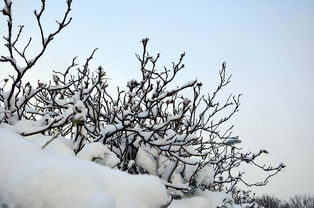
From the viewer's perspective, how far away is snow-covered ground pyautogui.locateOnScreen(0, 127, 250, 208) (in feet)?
3.76

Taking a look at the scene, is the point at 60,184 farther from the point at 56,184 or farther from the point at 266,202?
the point at 266,202

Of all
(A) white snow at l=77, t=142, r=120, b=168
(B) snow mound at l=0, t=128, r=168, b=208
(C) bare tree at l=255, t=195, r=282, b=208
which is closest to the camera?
(B) snow mound at l=0, t=128, r=168, b=208

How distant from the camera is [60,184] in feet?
3.91

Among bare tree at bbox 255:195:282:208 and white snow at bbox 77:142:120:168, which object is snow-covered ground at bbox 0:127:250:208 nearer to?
white snow at bbox 77:142:120:168

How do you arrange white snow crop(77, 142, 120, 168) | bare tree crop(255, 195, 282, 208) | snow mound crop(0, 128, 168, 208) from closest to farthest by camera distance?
snow mound crop(0, 128, 168, 208) → white snow crop(77, 142, 120, 168) → bare tree crop(255, 195, 282, 208)

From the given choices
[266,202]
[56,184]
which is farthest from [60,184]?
[266,202]

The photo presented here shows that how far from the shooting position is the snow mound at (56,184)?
3.76 ft

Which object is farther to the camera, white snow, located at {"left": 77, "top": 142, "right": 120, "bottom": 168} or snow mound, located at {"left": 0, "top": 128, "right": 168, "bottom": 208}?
white snow, located at {"left": 77, "top": 142, "right": 120, "bottom": 168}

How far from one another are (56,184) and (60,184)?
0.05 feet

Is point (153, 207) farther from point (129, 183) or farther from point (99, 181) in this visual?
point (99, 181)

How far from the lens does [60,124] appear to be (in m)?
2.17

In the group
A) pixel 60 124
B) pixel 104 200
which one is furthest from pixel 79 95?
pixel 104 200

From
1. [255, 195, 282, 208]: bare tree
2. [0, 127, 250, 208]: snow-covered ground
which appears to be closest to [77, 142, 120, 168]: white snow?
[0, 127, 250, 208]: snow-covered ground

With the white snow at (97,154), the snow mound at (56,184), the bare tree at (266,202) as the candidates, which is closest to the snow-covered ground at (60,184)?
the snow mound at (56,184)
